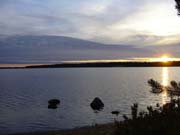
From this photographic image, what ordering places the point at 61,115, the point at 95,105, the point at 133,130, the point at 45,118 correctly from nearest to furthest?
the point at 133,130
the point at 45,118
the point at 61,115
the point at 95,105

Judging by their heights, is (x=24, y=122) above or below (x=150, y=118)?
below

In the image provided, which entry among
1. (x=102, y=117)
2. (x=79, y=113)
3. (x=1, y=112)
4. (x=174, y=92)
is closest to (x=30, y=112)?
(x=1, y=112)

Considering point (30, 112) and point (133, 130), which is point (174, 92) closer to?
point (133, 130)

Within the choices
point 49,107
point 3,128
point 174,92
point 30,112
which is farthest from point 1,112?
Answer: point 174,92

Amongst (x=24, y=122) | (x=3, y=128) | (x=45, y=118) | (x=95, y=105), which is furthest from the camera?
(x=95, y=105)

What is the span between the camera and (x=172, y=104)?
765cm

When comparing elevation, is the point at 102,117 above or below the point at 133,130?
below

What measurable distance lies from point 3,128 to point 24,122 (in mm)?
4575

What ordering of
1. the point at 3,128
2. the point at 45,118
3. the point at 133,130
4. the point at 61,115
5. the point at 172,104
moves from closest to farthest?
the point at 133,130, the point at 172,104, the point at 3,128, the point at 45,118, the point at 61,115

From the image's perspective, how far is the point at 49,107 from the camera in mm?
53750

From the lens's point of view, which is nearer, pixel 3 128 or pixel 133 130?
pixel 133 130

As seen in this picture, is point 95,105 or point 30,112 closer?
point 30,112

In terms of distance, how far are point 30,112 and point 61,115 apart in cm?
523

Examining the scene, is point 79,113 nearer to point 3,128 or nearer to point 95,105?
point 95,105
